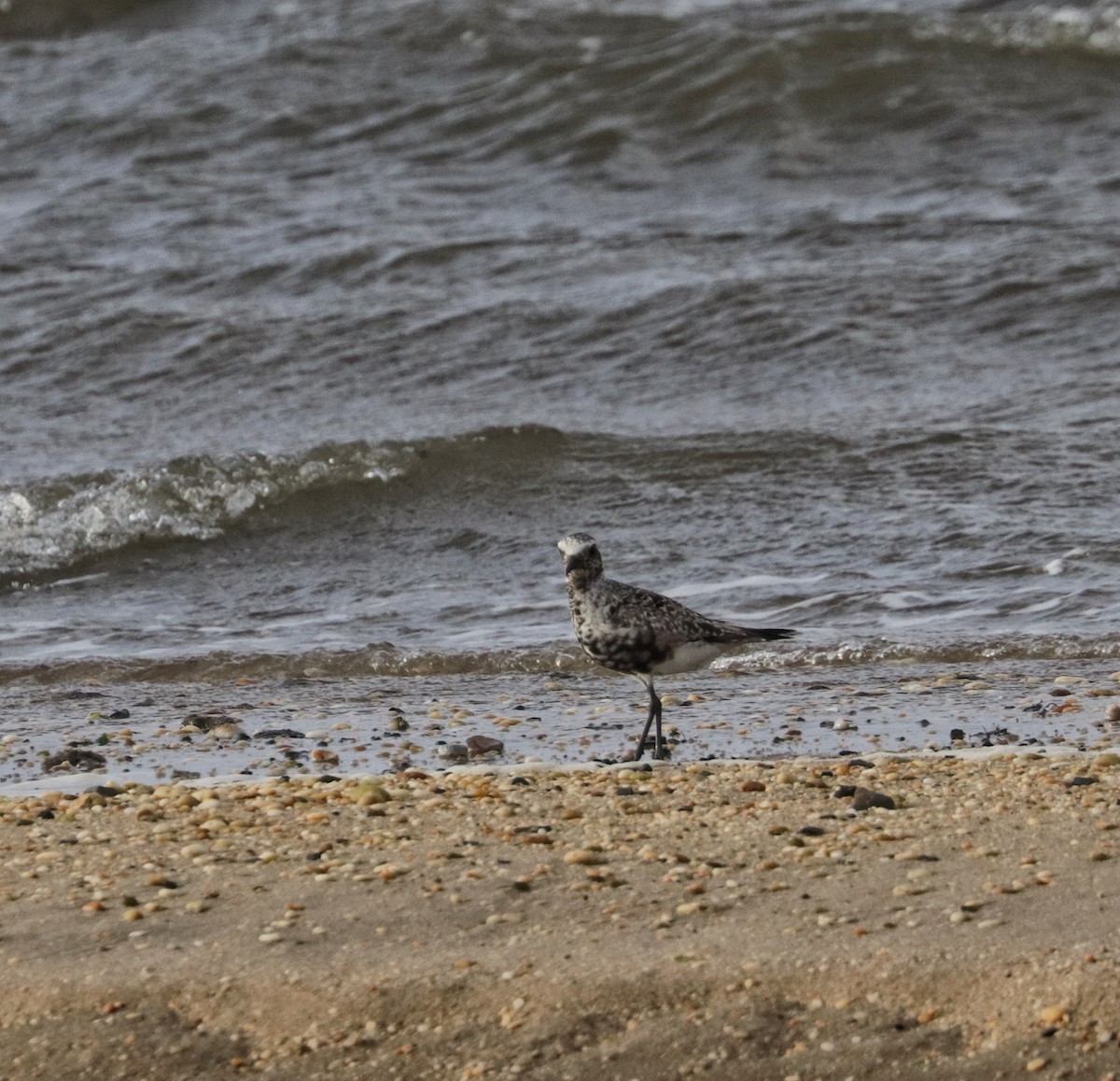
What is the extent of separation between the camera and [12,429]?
11.5m

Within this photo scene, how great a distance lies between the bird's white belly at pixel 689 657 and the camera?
582cm

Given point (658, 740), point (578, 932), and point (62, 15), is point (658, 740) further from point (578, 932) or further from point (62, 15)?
point (62, 15)

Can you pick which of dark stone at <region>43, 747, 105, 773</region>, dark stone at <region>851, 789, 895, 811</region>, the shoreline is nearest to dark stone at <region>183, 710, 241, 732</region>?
the shoreline

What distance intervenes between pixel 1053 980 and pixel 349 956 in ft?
4.61

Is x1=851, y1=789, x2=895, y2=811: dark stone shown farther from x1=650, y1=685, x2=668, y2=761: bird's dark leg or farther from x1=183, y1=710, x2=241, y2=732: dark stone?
x1=183, y1=710, x2=241, y2=732: dark stone

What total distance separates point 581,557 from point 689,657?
45cm

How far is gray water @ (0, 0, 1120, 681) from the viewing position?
8211mm

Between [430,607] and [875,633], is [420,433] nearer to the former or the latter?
[430,607]

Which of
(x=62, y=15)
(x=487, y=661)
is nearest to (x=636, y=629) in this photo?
(x=487, y=661)

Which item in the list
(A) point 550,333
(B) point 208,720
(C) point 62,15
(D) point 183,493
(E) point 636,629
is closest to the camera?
(E) point 636,629

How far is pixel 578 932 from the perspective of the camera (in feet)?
13.3

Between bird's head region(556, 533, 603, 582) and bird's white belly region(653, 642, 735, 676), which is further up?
bird's head region(556, 533, 603, 582)

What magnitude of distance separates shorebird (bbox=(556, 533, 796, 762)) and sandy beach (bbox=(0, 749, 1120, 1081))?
68 centimetres

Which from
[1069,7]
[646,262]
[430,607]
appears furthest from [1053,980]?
[1069,7]
